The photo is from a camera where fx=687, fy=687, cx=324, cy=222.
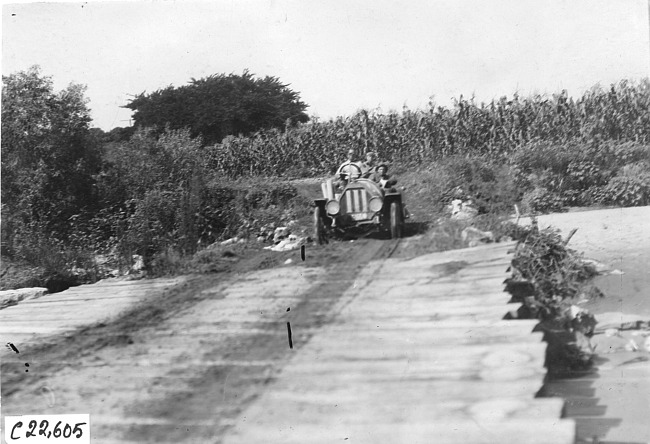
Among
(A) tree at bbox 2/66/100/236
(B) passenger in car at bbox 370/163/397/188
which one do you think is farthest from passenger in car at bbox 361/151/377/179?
(A) tree at bbox 2/66/100/236

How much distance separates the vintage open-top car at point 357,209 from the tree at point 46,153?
254 cm

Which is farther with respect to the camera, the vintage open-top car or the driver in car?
the driver in car

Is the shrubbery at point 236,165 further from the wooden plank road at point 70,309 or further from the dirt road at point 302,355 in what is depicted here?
the dirt road at point 302,355

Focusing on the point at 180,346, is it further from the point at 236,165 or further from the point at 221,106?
the point at 221,106

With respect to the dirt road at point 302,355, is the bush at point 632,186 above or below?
above

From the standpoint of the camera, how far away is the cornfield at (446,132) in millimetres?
6508

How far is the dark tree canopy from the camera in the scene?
7020 millimetres

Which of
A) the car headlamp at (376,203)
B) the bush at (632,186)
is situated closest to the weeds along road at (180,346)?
the car headlamp at (376,203)

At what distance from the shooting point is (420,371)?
548cm

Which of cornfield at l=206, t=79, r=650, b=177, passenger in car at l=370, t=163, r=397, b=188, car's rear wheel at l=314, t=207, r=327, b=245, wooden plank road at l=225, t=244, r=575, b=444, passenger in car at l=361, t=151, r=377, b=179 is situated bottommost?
wooden plank road at l=225, t=244, r=575, b=444

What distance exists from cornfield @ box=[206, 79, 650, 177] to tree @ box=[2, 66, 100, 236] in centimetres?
139

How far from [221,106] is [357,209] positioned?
1865 millimetres

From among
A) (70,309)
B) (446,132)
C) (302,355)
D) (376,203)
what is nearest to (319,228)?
(376,203)

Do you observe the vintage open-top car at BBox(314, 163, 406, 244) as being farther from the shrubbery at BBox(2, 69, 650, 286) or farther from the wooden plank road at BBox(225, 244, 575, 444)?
the wooden plank road at BBox(225, 244, 575, 444)
